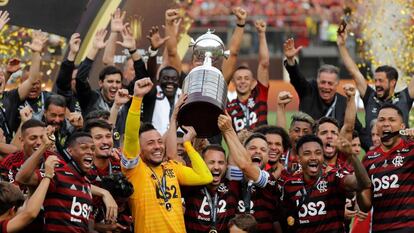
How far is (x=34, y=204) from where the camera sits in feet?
37.8

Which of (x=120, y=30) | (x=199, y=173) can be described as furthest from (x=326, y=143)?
(x=120, y=30)

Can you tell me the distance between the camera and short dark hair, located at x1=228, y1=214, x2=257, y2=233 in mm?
12258

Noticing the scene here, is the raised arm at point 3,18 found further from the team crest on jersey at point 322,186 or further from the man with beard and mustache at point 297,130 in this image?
the team crest on jersey at point 322,186

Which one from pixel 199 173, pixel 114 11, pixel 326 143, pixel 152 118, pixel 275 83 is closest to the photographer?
pixel 199 173

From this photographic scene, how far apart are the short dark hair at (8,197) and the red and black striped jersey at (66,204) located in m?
0.67

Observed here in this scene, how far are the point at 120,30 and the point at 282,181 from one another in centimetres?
355

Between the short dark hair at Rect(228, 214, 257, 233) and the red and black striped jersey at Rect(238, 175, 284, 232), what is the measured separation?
626 mm

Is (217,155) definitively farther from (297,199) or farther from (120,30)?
(120,30)

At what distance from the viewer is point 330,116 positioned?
1539cm

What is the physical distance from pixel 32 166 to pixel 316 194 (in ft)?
9.56

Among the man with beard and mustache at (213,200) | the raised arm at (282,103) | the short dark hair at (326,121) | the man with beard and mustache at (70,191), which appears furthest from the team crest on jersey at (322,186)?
the man with beard and mustache at (70,191)

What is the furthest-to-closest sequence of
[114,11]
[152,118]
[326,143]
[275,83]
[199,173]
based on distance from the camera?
[275,83] < [114,11] < [152,118] < [326,143] < [199,173]

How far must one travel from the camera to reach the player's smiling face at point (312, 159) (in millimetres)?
12984

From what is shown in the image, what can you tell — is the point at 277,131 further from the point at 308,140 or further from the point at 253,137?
the point at 308,140
